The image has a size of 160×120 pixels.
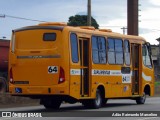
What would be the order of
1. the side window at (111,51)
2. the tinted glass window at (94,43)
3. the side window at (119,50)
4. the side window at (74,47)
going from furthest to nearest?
the side window at (119,50)
the side window at (111,51)
the tinted glass window at (94,43)
the side window at (74,47)

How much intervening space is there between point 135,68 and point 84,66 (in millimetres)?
5252

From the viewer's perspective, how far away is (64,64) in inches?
856

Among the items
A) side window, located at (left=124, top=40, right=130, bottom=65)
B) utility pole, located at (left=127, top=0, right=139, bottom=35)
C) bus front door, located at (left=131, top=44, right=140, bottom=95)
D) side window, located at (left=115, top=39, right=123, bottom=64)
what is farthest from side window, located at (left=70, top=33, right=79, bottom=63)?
utility pole, located at (left=127, top=0, right=139, bottom=35)

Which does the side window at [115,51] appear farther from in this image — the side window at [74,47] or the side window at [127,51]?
the side window at [74,47]

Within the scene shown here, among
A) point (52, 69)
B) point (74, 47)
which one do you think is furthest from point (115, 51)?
point (52, 69)

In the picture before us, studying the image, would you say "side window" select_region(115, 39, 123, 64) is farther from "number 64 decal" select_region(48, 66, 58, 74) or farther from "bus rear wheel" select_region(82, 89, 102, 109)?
"number 64 decal" select_region(48, 66, 58, 74)

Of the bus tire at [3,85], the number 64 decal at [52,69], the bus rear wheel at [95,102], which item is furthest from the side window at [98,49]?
the bus tire at [3,85]

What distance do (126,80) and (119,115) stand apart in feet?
21.4

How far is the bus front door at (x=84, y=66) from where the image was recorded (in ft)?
75.8

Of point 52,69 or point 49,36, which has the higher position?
point 49,36

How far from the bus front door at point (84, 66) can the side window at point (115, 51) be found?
1.85m

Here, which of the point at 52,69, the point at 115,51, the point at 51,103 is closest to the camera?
the point at 52,69

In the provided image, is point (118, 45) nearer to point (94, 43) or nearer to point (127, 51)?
point (127, 51)

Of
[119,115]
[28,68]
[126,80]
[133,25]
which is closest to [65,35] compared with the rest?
[28,68]
